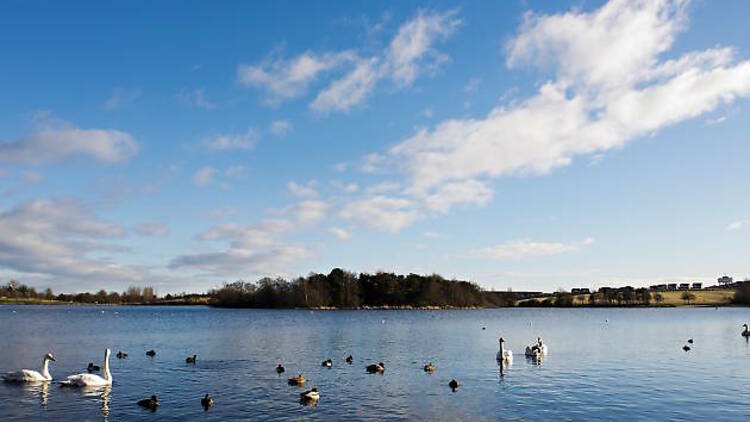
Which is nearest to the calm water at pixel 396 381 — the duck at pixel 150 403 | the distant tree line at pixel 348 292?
the duck at pixel 150 403

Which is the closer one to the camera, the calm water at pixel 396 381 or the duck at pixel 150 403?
the calm water at pixel 396 381

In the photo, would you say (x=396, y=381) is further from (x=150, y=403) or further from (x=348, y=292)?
(x=348, y=292)

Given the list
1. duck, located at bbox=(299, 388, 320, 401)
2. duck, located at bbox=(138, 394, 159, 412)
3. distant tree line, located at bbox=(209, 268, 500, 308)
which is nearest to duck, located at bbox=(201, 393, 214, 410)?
duck, located at bbox=(138, 394, 159, 412)

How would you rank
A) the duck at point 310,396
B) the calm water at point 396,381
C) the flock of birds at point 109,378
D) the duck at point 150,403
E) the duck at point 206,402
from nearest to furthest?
the calm water at point 396,381 < the duck at point 150,403 < the duck at point 206,402 < the flock of birds at point 109,378 < the duck at point 310,396

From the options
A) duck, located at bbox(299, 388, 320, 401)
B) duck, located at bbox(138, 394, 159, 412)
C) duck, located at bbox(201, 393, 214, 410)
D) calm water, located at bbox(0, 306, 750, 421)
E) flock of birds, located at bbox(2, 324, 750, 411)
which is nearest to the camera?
calm water, located at bbox(0, 306, 750, 421)

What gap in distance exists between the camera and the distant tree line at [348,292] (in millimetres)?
181250

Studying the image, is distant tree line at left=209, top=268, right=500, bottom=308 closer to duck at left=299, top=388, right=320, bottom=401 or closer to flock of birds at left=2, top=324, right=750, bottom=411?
flock of birds at left=2, top=324, right=750, bottom=411

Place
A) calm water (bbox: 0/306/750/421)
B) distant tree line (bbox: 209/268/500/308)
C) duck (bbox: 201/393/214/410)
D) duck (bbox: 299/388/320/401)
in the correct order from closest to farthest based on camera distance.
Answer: calm water (bbox: 0/306/750/421) → duck (bbox: 201/393/214/410) → duck (bbox: 299/388/320/401) → distant tree line (bbox: 209/268/500/308)

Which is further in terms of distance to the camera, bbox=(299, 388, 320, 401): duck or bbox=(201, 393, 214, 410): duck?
bbox=(299, 388, 320, 401): duck

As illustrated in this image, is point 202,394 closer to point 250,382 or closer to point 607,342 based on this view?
point 250,382

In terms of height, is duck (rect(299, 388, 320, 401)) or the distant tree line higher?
the distant tree line

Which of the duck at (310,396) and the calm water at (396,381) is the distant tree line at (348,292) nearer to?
the calm water at (396,381)

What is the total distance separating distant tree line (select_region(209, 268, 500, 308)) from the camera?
181250 mm

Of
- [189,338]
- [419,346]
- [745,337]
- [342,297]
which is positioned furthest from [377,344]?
[342,297]
